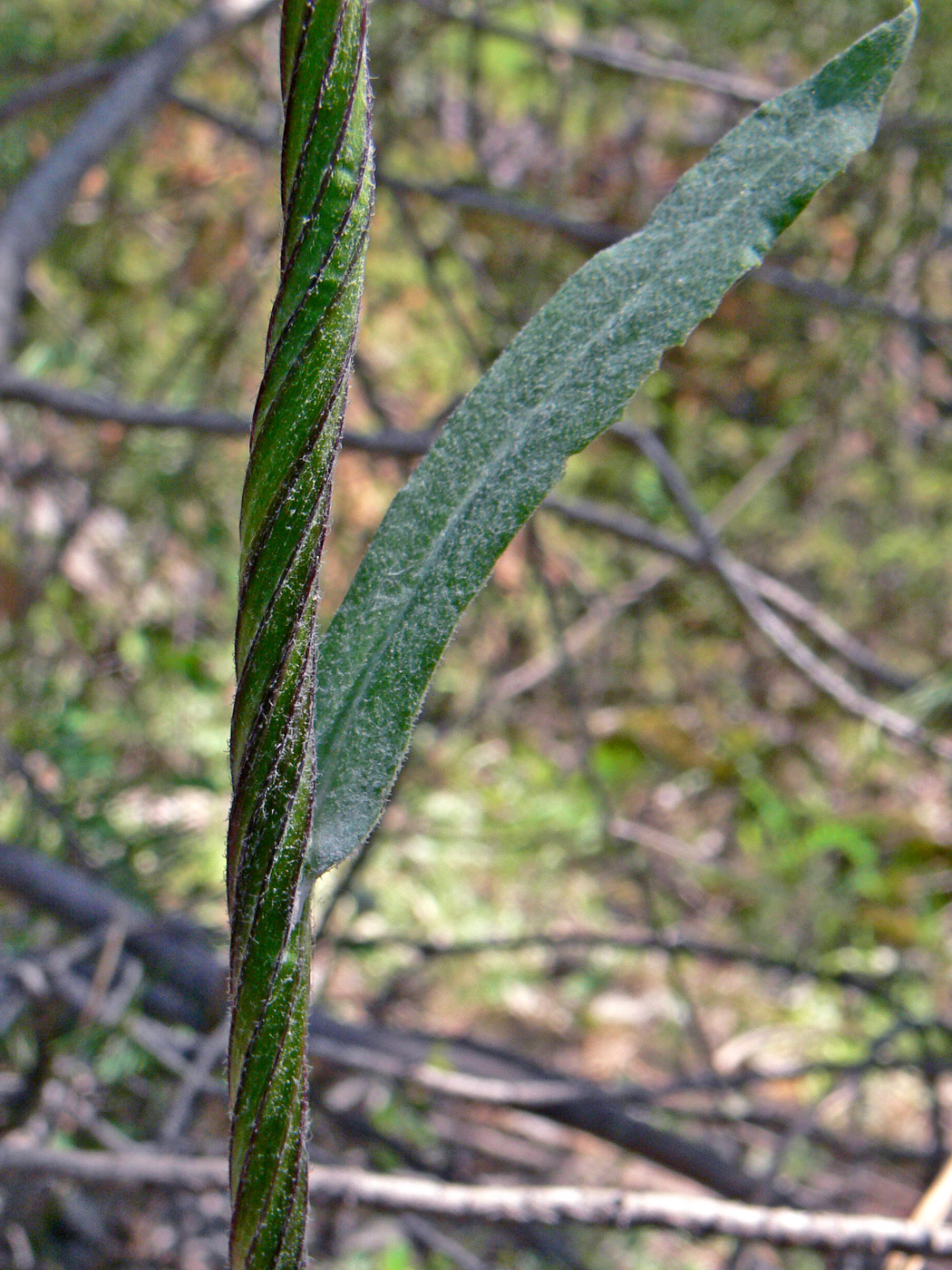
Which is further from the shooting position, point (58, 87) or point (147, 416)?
point (58, 87)

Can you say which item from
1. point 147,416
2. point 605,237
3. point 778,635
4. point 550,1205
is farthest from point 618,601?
point 550,1205

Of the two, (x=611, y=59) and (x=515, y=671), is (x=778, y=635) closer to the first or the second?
(x=611, y=59)

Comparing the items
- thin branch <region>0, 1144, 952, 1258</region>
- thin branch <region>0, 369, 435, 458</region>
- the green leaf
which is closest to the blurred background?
thin branch <region>0, 369, 435, 458</region>

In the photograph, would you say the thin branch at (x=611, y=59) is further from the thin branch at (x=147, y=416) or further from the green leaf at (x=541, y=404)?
the green leaf at (x=541, y=404)

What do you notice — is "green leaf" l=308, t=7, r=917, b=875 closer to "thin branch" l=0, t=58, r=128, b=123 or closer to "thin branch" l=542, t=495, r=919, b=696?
"thin branch" l=542, t=495, r=919, b=696

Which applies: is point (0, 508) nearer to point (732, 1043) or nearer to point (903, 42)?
point (732, 1043)
